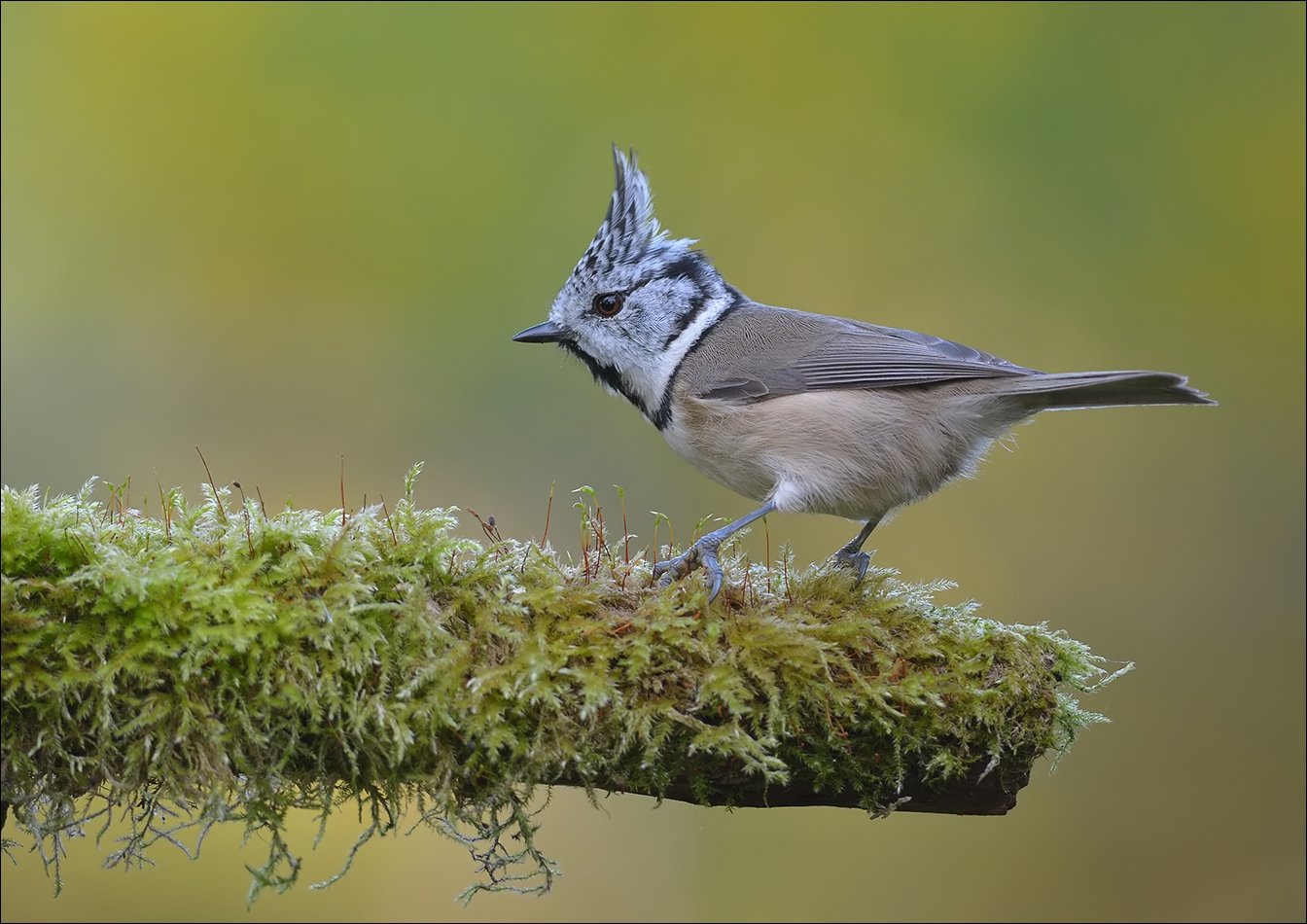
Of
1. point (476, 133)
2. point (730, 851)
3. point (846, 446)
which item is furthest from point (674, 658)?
point (476, 133)

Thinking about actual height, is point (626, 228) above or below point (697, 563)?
above

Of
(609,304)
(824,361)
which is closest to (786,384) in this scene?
(824,361)

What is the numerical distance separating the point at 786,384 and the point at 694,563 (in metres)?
1.11

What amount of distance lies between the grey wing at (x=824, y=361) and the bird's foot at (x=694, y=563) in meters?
1.00

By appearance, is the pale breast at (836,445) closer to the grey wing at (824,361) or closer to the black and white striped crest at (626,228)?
the grey wing at (824,361)

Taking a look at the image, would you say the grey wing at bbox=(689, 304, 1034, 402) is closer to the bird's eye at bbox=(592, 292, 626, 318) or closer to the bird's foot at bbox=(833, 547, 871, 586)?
the bird's eye at bbox=(592, 292, 626, 318)

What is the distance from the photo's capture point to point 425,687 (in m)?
2.18

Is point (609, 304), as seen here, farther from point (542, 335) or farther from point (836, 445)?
point (836, 445)

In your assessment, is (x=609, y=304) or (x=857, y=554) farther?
(x=609, y=304)

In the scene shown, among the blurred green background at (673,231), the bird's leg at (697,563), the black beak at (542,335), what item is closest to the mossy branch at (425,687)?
the bird's leg at (697,563)

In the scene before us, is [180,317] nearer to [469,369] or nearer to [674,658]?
[469,369]

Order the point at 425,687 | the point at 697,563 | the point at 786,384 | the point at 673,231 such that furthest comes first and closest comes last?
the point at 673,231, the point at 786,384, the point at 697,563, the point at 425,687

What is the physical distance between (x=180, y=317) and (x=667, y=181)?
331cm

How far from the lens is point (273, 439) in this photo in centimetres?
650
